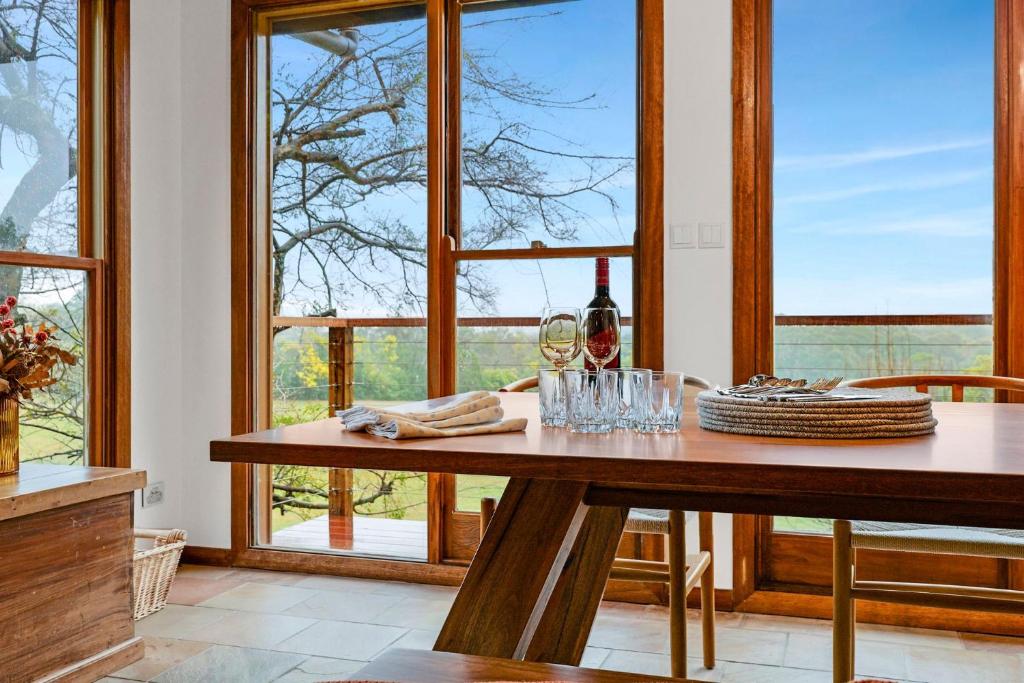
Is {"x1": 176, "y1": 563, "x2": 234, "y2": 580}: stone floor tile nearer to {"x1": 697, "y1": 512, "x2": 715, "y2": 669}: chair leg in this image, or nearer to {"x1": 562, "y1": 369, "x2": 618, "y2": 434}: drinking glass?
{"x1": 697, "y1": 512, "x2": 715, "y2": 669}: chair leg

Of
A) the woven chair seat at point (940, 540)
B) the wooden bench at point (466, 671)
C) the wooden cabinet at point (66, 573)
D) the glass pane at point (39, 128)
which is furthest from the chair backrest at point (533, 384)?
the glass pane at point (39, 128)

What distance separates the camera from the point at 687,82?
3.00 m

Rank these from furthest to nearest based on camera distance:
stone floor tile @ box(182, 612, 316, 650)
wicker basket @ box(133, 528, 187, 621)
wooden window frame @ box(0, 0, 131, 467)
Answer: wooden window frame @ box(0, 0, 131, 467), wicker basket @ box(133, 528, 187, 621), stone floor tile @ box(182, 612, 316, 650)

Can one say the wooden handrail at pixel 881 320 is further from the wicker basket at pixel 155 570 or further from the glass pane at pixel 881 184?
the wicker basket at pixel 155 570

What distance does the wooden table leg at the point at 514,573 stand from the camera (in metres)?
1.12

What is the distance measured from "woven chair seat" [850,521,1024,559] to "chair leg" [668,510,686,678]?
402 millimetres

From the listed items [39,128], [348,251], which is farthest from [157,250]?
[348,251]

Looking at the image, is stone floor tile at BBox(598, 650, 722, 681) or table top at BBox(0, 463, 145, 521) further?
stone floor tile at BBox(598, 650, 722, 681)

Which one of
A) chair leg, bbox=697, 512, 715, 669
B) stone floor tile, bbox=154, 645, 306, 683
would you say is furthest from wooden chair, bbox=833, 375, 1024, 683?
stone floor tile, bbox=154, 645, 306, 683

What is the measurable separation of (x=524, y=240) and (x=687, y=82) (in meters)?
0.80

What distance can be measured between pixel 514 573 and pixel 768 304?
2.07m

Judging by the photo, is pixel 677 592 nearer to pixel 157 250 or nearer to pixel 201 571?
pixel 201 571

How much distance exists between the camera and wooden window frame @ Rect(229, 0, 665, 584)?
303 centimetres

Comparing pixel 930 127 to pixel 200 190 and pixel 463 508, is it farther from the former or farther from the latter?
pixel 200 190
